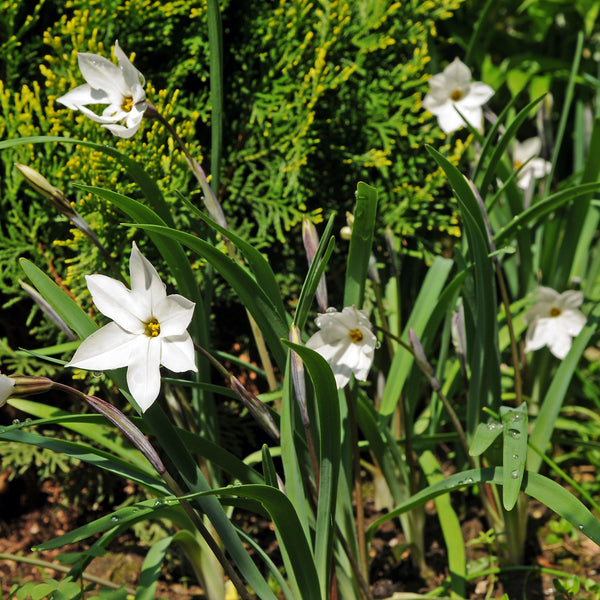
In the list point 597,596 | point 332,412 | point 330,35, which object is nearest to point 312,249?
point 332,412

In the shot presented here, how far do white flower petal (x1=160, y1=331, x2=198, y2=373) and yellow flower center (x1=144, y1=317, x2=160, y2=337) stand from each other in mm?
41

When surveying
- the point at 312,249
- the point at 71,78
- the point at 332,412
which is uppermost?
the point at 71,78

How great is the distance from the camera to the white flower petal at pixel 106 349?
46.2 inches

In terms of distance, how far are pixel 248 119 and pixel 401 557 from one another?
4.74 ft

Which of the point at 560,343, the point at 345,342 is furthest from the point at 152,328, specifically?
the point at 560,343

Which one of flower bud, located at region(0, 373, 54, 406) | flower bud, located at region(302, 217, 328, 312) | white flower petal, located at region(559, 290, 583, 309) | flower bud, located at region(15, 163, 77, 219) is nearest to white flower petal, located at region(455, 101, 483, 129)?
white flower petal, located at region(559, 290, 583, 309)

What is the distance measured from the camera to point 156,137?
177cm

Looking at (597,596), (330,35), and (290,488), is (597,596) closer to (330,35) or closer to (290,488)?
(290,488)

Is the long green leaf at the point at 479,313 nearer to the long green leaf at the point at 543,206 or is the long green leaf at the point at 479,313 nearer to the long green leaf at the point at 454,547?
the long green leaf at the point at 543,206

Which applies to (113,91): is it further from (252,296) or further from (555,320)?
(555,320)

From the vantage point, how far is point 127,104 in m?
1.47

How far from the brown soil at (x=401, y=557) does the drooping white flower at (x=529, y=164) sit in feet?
3.64

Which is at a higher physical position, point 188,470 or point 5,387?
point 5,387

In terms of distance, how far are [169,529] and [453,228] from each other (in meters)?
1.31
